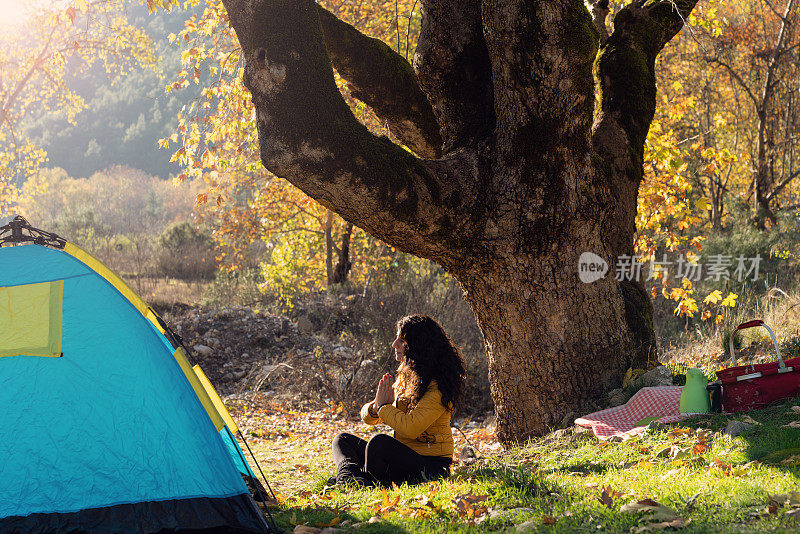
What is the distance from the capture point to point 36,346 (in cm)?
382

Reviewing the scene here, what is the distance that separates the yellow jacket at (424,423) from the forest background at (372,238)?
1.85 meters

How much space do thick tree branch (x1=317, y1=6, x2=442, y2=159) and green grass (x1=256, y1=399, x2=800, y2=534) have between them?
126 inches

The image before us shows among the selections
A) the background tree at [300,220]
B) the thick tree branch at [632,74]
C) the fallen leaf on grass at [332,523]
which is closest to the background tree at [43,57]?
the background tree at [300,220]

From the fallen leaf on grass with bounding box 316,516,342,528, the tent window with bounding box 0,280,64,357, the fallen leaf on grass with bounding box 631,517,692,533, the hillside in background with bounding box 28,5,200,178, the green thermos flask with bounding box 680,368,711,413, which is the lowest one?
the fallen leaf on grass with bounding box 316,516,342,528

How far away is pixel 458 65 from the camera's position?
17.0ft

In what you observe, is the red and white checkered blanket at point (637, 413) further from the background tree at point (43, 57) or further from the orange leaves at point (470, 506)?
the background tree at point (43, 57)

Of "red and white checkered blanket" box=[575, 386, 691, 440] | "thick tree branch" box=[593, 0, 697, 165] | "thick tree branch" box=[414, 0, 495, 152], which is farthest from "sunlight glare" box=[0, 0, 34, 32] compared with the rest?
"red and white checkered blanket" box=[575, 386, 691, 440]

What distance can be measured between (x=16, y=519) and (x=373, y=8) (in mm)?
10941

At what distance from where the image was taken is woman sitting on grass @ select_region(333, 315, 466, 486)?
4113 millimetres

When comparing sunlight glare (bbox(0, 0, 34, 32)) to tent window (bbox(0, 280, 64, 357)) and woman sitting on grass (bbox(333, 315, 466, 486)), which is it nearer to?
tent window (bbox(0, 280, 64, 357))

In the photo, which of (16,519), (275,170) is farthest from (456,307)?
(16,519)

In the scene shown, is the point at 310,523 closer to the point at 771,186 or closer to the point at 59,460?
the point at 59,460

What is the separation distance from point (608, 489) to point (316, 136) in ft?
8.62

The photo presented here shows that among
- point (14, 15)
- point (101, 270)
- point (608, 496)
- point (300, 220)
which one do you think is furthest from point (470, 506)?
point (14, 15)
